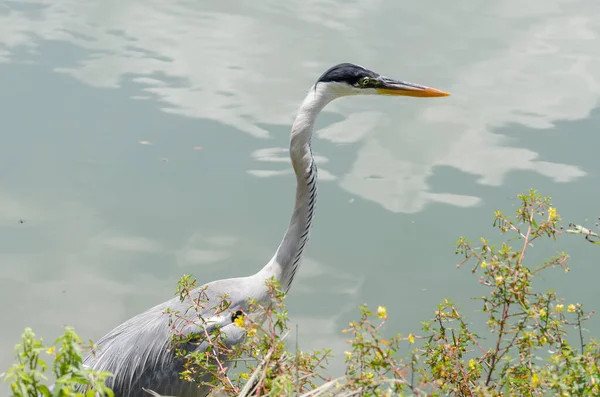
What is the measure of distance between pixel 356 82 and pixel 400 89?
25cm

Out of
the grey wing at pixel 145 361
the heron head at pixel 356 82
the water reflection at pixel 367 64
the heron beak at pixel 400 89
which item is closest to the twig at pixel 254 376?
the grey wing at pixel 145 361

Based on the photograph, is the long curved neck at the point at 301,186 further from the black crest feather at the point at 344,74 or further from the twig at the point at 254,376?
the twig at the point at 254,376

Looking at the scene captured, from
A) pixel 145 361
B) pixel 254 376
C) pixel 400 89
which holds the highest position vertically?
pixel 400 89

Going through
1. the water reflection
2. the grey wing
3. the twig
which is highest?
the water reflection

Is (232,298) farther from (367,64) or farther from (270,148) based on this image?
(367,64)

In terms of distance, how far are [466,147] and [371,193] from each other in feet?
3.28

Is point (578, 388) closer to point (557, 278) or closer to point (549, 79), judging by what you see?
point (557, 278)

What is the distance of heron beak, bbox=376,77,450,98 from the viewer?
3.60m

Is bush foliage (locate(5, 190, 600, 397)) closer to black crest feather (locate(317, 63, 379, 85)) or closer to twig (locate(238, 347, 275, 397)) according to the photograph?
twig (locate(238, 347, 275, 397))

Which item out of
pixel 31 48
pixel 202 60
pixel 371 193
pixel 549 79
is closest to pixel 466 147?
pixel 371 193

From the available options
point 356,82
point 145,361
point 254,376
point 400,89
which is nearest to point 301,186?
point 356,82

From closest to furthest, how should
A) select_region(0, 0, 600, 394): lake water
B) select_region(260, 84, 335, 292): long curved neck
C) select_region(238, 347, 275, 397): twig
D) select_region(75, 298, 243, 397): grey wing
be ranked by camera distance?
select_region(238, 347, 275, 397): twig < select_region(75, 298, 243, 397): grey wing < select_region(260, 84, 335, 292): long curved neck < select_region(0, 0, 600, 394): lake water

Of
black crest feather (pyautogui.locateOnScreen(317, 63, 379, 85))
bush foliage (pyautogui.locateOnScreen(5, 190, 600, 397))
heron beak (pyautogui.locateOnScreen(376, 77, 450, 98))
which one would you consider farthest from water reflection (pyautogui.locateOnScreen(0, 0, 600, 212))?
bush foliage (pyautogui.locateOnScreen(5, 190, 600, 397))

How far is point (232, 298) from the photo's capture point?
3424mm
